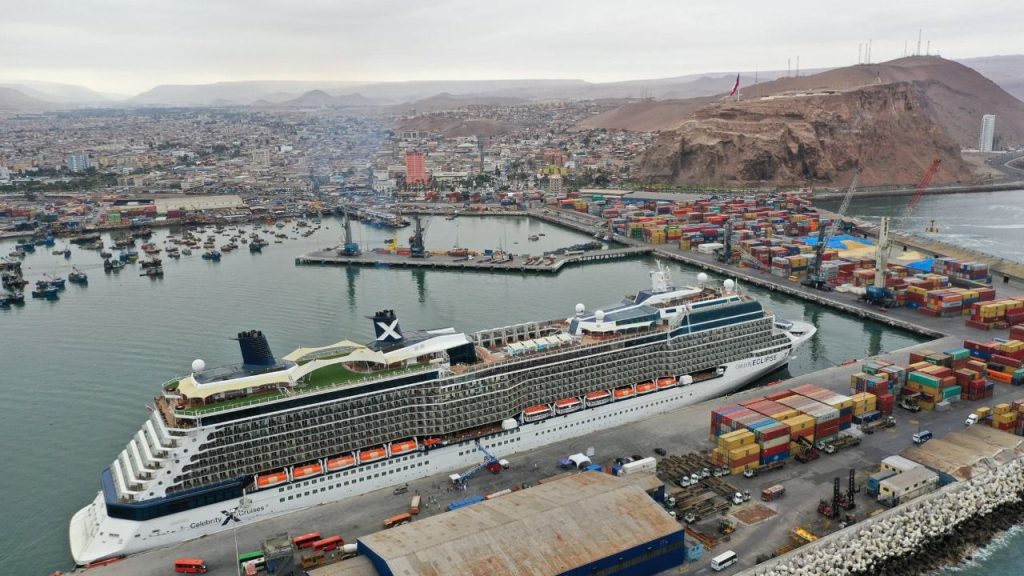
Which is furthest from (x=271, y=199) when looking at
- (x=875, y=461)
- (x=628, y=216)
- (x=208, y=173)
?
(x=875, y=461)

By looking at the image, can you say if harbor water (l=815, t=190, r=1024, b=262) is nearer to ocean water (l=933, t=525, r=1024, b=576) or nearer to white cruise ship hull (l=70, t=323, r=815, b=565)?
ocean water (l=933, t=525, r=1024, b=576)

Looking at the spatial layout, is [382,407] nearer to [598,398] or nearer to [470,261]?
[598,398]

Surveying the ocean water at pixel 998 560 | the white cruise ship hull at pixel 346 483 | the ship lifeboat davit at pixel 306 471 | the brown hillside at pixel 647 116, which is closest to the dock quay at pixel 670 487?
the white cruise ship hull at pixel 346 483

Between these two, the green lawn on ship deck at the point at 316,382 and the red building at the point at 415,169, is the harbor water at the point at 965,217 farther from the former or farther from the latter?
the red building at the point at 415,169

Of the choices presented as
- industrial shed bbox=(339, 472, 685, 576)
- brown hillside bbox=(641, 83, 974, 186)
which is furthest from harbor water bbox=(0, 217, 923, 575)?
brown hillside bbox=(641, 83, 974, 186)

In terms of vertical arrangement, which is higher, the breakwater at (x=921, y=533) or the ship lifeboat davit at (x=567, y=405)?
the ship lifeboat davit at (x=567, y=405)

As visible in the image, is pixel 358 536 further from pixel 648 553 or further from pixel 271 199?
pixel 271 199
